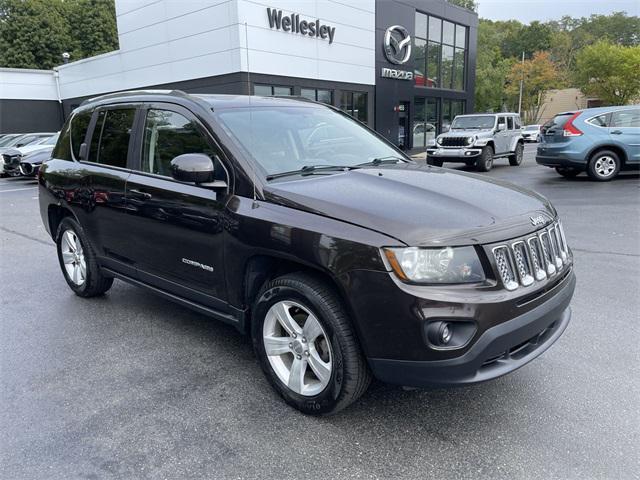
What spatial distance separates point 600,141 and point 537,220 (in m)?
11.0

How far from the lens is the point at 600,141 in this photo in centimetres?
1212

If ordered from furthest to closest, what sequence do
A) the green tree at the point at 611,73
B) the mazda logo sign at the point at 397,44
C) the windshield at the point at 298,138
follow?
the green tree at the point at 611,73 < the mazda logo sign at the point at 397,44 < the windshield at the point at 298,138

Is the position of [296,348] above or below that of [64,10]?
below

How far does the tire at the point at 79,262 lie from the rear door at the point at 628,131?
12023 mm

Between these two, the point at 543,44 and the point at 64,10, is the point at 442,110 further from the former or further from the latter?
the point at 543,44

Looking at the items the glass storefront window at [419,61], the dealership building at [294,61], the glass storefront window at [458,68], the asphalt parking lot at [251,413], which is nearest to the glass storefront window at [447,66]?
the dealership building at [294,61]

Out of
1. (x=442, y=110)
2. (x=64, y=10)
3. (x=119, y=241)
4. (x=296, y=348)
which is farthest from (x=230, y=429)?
(x=64, y=10)

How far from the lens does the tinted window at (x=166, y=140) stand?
350cm

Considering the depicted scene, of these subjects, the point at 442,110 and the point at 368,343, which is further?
the point at 442,110

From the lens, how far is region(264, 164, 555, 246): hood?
2504mm

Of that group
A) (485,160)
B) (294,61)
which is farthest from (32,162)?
(485,160)

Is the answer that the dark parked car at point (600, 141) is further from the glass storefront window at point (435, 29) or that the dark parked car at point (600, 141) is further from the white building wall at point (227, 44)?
the glass storefront window at point (435, 29)

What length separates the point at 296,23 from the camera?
19.2m

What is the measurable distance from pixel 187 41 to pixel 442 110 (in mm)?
14792
